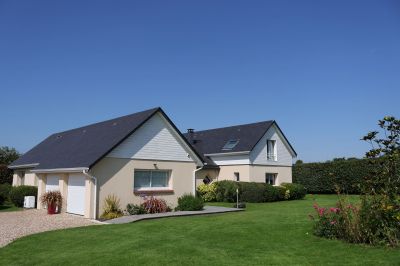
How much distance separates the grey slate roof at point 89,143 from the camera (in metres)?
19.2

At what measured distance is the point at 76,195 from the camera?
1988 centimetres

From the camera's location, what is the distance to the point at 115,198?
61.7ft

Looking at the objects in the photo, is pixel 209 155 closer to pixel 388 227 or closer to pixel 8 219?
pixel 8 219

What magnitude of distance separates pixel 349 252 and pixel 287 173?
2686 centimetres

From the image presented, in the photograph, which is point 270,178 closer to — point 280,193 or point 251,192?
point 280,193

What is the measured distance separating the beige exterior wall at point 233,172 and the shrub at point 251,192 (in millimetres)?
4505

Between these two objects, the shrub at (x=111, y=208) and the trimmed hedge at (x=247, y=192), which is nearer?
the shrub at (x=111, y=208)

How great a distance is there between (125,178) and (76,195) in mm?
2906

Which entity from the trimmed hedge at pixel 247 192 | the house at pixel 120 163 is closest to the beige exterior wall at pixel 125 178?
the house at pixel 120 163

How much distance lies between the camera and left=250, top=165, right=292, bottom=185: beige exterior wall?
3250 centimetres

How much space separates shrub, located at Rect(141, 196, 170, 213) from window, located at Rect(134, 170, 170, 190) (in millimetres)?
835

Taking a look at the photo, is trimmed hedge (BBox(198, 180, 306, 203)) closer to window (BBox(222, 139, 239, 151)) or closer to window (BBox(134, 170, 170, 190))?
window (BBox(222, 139, 239, 151))

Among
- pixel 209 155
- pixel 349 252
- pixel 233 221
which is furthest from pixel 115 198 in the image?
pixel 209 155

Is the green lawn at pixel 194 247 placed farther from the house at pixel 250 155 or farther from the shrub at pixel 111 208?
the house at pixel 250 155
